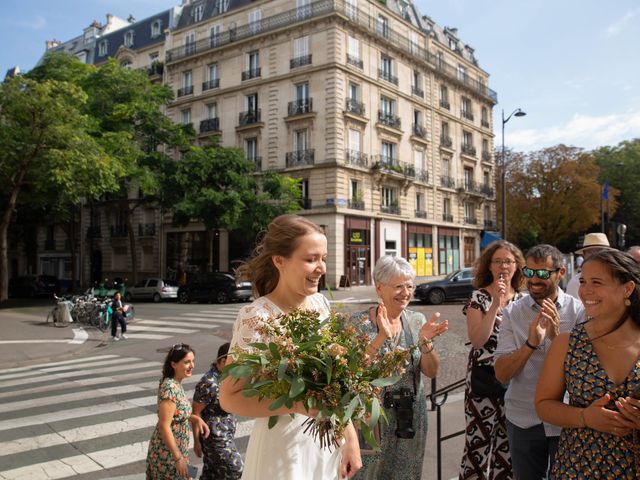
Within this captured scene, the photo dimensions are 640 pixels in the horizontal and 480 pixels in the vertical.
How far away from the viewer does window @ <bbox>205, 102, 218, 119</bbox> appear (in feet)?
120

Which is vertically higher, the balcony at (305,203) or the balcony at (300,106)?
the balcony at (300,106)

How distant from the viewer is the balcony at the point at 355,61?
31911 millimetres

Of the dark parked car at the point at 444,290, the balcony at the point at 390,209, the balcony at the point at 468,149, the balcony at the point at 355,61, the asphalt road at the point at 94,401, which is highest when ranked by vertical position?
the balcony at the point at 355,61

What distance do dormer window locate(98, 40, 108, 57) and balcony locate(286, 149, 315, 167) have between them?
25444 millimetres

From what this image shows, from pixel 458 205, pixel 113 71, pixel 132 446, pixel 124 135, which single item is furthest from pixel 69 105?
pixel 458 205

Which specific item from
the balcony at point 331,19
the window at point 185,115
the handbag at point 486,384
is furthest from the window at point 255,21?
the handbag at point 486,384

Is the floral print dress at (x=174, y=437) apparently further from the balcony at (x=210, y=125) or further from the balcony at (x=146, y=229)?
the balcony at (x=146, y=229)

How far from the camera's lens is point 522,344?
3264 millimetres

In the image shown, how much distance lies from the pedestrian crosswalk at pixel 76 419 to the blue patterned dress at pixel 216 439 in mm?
1561

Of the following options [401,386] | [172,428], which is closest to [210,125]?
[172,428]

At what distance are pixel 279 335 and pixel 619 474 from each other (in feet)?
5.22

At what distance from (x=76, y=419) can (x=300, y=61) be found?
1161 inches

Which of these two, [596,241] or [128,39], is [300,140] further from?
[596,241]

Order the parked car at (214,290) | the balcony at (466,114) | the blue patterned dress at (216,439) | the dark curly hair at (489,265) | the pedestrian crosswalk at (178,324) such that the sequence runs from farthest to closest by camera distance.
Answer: the balcony at (466,114)
the parked car at (214,290)
the pedestrian crosswalk at (178,324)
the dark curly hair at (489,265)
the blue patterned dress at (216,439)
